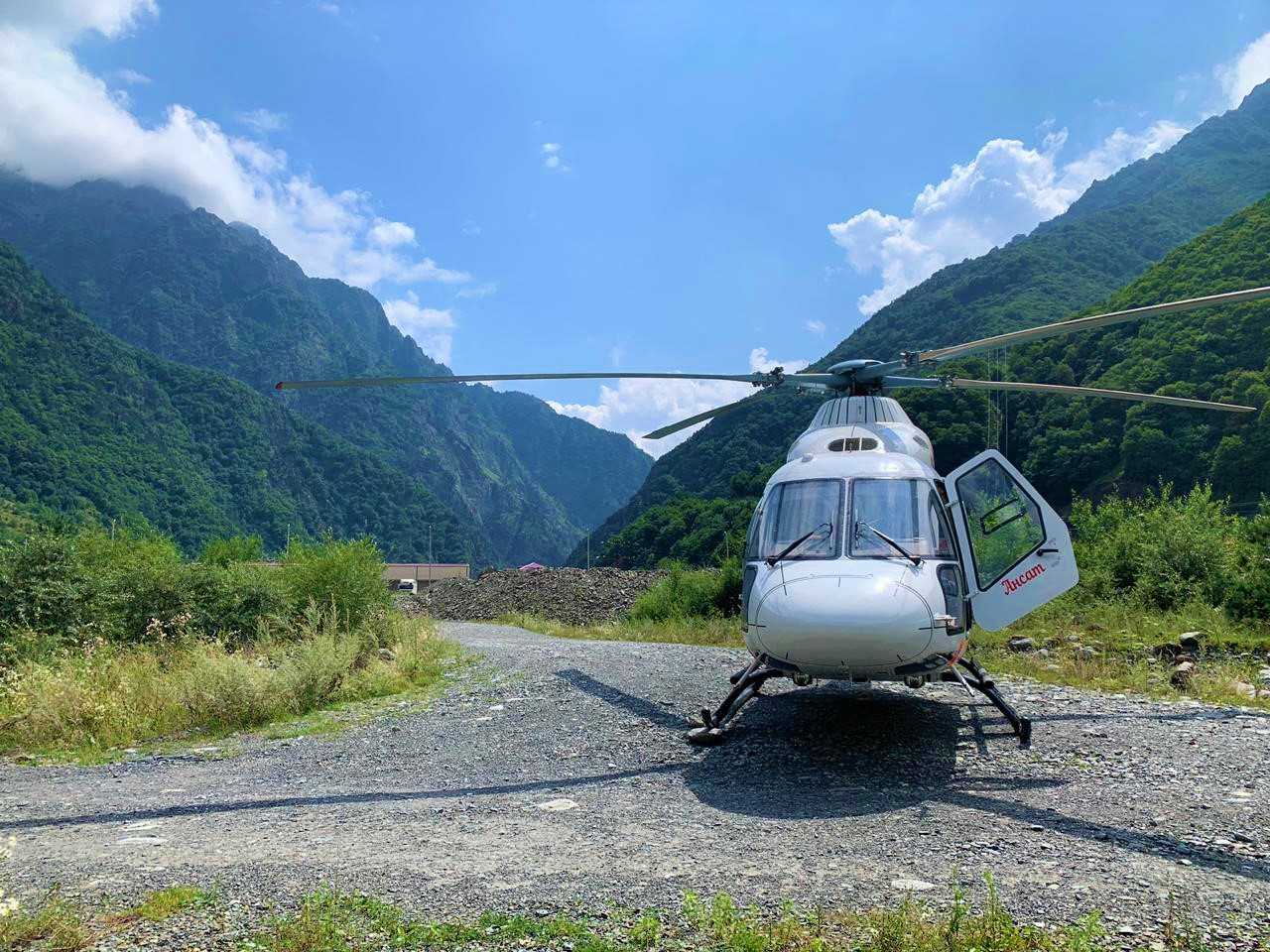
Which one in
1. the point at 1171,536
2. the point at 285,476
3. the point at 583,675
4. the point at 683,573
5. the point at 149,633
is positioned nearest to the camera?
the point at 583,675

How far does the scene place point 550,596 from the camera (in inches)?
1041

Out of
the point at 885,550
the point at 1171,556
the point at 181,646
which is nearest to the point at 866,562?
the point at 885,550

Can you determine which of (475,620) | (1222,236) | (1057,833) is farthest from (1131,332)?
(1057,833)

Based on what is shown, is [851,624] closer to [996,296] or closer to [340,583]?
[340,583]

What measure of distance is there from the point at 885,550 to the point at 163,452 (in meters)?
101

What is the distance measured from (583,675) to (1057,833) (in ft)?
20.3

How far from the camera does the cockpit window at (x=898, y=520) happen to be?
6031mm

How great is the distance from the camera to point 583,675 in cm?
972

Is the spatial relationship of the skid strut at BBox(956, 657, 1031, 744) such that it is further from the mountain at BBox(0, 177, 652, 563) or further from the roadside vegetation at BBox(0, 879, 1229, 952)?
the mountain at BBox(0, 177, 652, 563)

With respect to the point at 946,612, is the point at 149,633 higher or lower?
lower

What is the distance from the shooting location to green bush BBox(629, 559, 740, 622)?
19625mm

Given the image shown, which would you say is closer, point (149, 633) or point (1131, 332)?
point (149, 633)

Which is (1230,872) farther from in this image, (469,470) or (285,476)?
(469,470)

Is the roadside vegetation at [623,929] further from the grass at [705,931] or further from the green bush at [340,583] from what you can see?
the green bush at [340,583]
